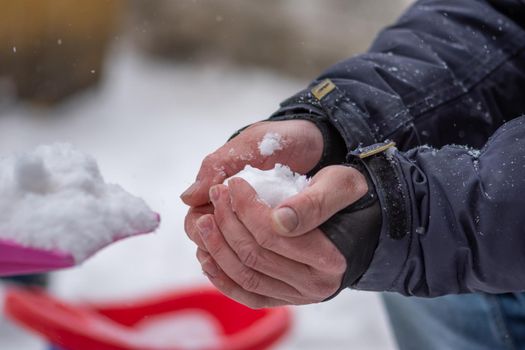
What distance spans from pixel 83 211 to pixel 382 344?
1.32 meters

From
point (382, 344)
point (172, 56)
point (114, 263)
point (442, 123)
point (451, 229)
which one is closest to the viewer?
point (451, 229)

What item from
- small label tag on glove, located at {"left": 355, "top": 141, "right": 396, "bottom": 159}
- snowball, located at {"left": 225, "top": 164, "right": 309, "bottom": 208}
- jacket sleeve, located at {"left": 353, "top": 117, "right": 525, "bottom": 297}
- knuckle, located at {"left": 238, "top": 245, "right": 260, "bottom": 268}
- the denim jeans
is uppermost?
snowball, located at {"left": 225, "top": 164, "right": 309, "bottom": 208}

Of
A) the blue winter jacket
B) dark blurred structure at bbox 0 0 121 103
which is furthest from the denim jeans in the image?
dark blurred structure at bbox 0 0 121 103

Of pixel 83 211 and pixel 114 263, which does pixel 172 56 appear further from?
pixel 83 211

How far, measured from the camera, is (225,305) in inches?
59.4

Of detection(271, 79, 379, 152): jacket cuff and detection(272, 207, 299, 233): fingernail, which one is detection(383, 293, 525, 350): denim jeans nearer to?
detection(271, 79, 379, 152): jacket cuff

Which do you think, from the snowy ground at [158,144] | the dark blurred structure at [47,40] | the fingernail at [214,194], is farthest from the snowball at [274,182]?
the dark blurred structure at [47,40]

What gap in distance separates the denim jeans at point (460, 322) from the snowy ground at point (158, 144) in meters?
0.51

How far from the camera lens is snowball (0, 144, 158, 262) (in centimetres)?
68

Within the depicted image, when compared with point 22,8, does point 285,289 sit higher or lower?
lower

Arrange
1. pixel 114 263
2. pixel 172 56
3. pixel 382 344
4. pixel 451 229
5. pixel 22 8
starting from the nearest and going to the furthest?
1. pixel 451 229
2. pixel 382 344
3. pixel 114 263
4. pixel 22 8
5. pixel 172 56

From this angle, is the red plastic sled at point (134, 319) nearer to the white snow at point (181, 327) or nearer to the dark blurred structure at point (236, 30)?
the white snow at point (181, 327)

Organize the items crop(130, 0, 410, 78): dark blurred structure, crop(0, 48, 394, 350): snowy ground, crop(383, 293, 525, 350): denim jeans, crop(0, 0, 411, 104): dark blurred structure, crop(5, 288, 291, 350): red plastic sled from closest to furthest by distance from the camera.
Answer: crop(383, 293, 525, 350): denim jeans < crop(5, 288, 291, 350): red plastic sled < crop(0, 48, 394, 350): snowy ground < crop(0, 0, 411, 104): dark blurred structure < crop(130, 0, 410, 78): dark blurred structure

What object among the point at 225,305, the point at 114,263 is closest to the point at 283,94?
the point at 114,263
